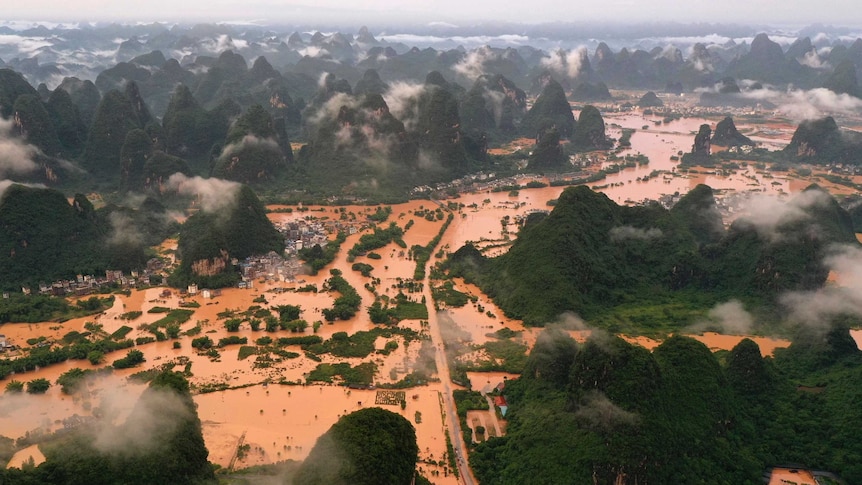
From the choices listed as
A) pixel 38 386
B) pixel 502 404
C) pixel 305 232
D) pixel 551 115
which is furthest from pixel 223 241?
pixel 551 115

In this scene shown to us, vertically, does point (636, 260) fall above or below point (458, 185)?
above

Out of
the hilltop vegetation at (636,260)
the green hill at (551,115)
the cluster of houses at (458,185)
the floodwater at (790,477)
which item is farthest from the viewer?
the green hill at (551,115)

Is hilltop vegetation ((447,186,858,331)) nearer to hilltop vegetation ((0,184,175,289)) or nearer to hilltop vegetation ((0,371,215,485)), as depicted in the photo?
hilltop vegetation ((0,371,215,485))

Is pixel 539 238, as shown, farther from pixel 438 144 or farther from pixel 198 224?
pixel 438 144

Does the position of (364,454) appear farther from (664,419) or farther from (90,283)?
(90,283)

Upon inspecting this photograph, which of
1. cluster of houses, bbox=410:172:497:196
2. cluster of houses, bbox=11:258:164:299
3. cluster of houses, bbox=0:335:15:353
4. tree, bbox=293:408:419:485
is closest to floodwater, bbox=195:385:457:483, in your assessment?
tree, bbox=293:408:419:485

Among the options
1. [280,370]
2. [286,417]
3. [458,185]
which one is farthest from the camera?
[458,185]

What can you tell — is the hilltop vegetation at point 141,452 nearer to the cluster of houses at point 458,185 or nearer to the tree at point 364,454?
the tree at point 364,454

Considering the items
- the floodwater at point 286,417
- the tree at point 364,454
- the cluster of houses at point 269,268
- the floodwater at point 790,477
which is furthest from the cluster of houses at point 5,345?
the floodwater at point 790,477

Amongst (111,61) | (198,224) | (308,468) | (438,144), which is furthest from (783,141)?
(111,61)

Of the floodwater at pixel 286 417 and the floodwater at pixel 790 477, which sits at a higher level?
the floodwater at pixel 790 477
